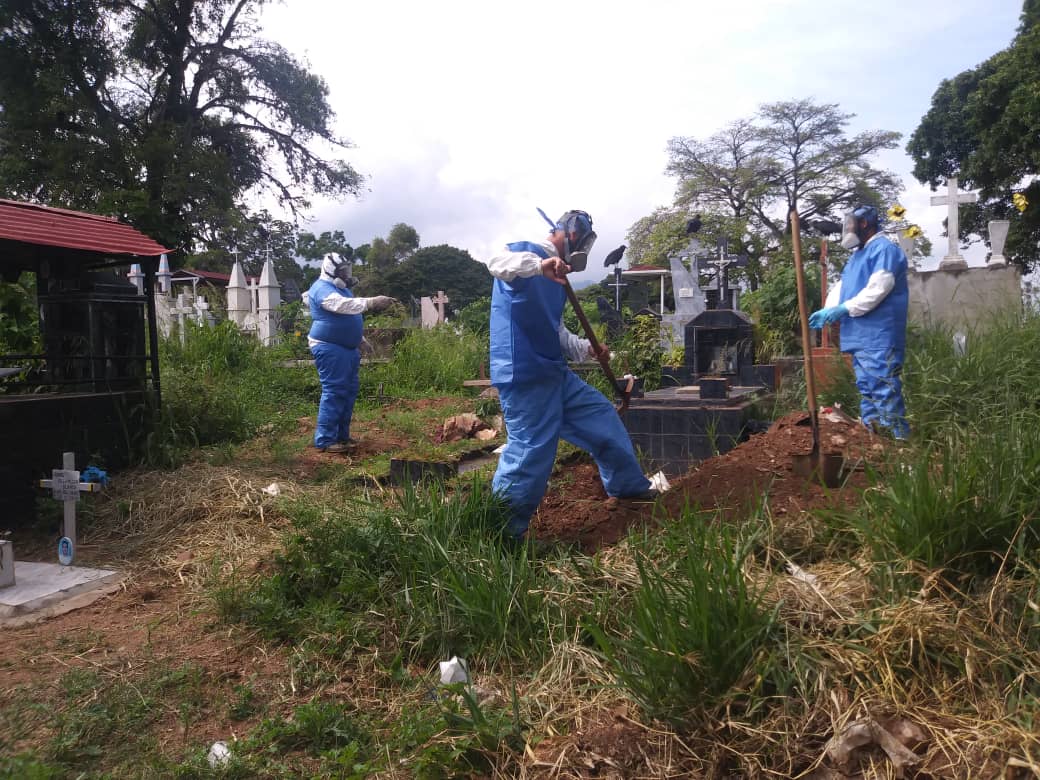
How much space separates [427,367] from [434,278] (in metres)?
31.7

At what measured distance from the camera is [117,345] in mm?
6211

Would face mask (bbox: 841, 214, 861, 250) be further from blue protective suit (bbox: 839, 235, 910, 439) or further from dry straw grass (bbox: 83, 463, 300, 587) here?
dry straw grass (bbox: 83, 463, 300, 587)

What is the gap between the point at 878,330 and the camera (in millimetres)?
5469

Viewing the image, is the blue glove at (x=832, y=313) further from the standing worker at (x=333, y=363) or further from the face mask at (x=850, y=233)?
the standing worker at (x=333, y=363)

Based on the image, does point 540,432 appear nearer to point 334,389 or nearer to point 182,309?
point 334,389

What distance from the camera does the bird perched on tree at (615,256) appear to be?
31.9ft

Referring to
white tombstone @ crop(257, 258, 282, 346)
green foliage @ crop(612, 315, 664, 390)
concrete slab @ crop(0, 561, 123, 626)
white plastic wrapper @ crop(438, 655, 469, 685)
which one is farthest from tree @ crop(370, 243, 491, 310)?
white plastic wrapper @ crop(438, 655, 469, 685)

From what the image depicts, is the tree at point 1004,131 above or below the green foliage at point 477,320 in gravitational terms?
above

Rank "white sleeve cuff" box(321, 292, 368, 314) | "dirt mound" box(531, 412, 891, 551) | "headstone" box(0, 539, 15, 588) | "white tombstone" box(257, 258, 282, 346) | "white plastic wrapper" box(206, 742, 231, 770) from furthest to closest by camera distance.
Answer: "white tombstone" box(257, 258, 282, 346)
"white sleeve cuff" box(321, 292, 368, 314)
"headstone" box(0, 539, 15, 588)
"dirt mound" box(531, 412, 891, 551)
"white plastic wrapper" box(206, 742, 231, 770)

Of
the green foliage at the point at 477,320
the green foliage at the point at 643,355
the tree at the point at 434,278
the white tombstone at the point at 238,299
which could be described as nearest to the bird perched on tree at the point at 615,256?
the green foliage at the point at 643,355

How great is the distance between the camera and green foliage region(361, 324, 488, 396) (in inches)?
458

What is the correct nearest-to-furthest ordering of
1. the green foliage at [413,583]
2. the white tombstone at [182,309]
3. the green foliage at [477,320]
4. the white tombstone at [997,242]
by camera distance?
the green foliage at [413,583], the white tombstone at [997,242], the white tombstone at [182,309], the green foliage at [477,320]

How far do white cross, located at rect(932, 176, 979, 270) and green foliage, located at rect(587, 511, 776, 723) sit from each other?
27.0 ft

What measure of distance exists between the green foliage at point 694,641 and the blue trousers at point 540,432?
4.46 feet
